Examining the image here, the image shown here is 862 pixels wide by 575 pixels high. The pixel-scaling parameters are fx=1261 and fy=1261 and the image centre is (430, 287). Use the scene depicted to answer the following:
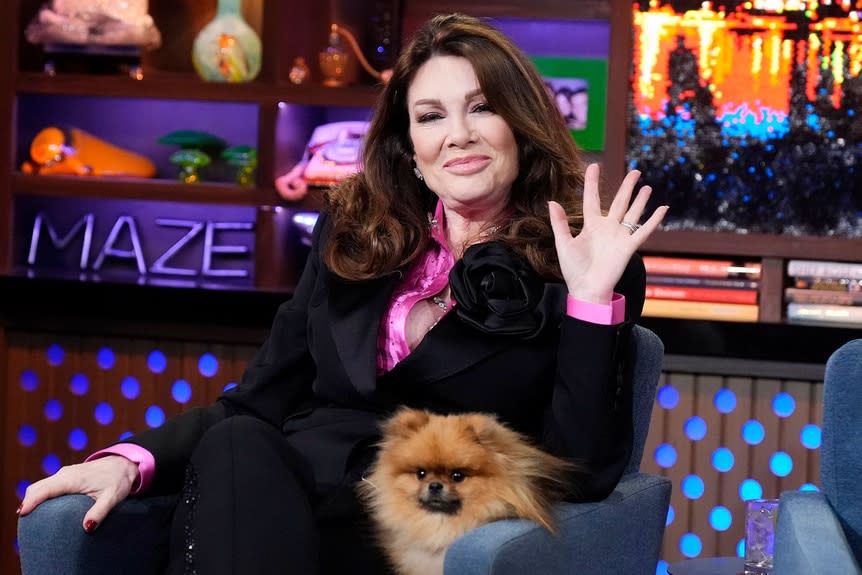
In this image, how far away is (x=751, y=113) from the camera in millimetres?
3680

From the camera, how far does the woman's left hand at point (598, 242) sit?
6.55ft

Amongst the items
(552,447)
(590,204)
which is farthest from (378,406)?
(590,204)

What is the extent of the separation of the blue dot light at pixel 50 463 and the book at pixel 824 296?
2.34 m

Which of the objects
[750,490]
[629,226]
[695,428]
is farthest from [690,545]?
[629,226]

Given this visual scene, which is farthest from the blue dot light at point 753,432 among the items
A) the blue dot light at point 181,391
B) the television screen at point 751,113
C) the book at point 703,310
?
the blue dot light at point 181,391

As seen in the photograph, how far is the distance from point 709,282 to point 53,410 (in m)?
2.10

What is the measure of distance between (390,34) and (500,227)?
175cm

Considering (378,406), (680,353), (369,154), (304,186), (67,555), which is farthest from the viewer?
(304,186)

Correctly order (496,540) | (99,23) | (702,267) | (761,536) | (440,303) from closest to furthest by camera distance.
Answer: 1. (496,540)
2. (440,303)
3. (761,536)
4. (702,267)
5. (99,23)

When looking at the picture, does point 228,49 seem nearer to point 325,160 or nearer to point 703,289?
point 325,160

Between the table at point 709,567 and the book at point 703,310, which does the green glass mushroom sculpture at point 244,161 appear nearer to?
the book at point 703,310

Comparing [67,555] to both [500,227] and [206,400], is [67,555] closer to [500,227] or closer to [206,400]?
[500,227]

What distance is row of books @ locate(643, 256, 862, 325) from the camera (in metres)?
3.61

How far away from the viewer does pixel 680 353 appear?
3586 mm
